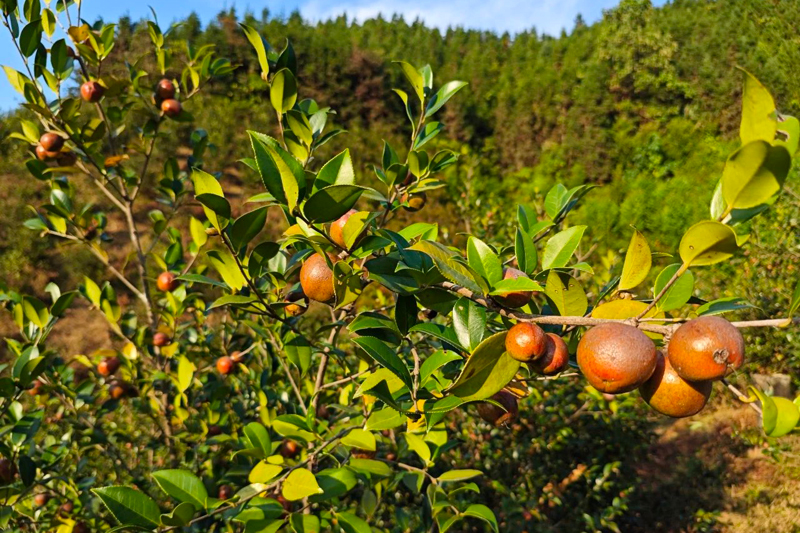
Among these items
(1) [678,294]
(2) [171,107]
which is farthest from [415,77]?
(2) [171,107]

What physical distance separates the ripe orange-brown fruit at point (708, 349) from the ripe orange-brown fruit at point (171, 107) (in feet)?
6.09

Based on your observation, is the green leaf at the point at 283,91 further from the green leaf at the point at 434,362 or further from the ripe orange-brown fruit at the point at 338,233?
the green leaf at the point at 434,362

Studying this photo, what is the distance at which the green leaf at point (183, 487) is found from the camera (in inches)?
31.8

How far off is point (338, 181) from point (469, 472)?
2.46ft

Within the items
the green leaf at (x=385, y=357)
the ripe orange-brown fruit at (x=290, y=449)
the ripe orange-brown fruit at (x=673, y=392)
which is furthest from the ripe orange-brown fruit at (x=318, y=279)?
the ripe orange-brown fruit at (x=290, y=449)

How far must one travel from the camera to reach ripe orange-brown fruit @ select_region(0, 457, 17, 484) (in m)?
1.37

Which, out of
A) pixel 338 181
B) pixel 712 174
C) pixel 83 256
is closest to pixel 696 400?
pixel 338 181

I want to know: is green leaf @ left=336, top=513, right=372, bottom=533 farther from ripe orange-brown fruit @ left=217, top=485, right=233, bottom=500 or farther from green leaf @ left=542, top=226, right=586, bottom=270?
ripe orange-brown fruit @ left=217, top=485, right=233, bottom=500

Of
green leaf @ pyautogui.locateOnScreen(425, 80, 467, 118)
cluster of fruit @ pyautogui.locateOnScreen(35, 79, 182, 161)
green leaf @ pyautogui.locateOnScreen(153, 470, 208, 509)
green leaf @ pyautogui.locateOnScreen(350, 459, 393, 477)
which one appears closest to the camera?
green leaf @ pyautogui.locateOnScreen(153, 470, 208, 509)

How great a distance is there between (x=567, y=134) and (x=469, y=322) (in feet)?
50.1

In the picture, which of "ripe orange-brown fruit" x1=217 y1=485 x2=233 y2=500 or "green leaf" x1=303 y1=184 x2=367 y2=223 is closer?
"green leaf" x1=303 y1=184 x2=367 y2=223

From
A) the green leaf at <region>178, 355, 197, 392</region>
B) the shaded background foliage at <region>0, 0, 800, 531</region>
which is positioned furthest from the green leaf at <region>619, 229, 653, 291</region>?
the shaded background foliage at <region>0, 0, 800, 531</region>

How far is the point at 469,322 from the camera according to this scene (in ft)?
2.29

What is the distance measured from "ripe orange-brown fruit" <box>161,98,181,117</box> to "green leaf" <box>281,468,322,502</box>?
148 cm
